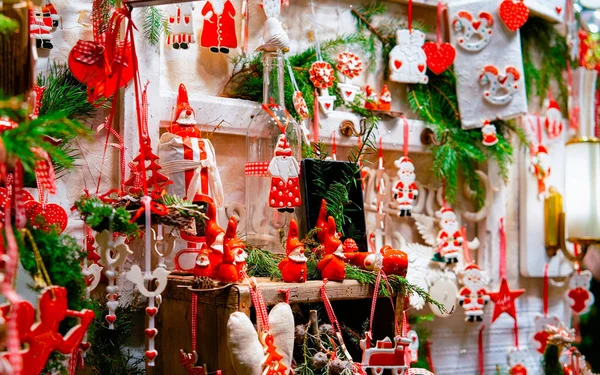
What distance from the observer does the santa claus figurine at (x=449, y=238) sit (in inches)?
84.5

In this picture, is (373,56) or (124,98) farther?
(373,56)

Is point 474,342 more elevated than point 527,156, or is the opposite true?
point 527,156

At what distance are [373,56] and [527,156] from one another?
0.68 metres

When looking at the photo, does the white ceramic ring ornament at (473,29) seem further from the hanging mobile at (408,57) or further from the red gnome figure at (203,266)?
the red gnome figure at (203,266)

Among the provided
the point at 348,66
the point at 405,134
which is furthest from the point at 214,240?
the point at 405,134

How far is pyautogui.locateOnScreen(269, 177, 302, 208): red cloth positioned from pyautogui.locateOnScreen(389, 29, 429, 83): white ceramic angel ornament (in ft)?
2.06

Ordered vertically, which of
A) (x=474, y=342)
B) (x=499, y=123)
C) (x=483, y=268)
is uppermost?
(x=499, y=123)

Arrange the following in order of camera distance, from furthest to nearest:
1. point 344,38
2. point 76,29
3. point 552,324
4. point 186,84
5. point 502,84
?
1. point 552,324
2. point 502,84
3. point 344,38
4. point 186,84
5. point 76,29

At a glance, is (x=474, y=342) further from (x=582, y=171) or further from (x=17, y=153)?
(x=17, y=153)

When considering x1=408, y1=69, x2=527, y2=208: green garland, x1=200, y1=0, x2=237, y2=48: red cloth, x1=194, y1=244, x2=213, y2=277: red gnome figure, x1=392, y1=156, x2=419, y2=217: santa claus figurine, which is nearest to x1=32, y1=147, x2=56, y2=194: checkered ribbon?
x1=194, y1=244, x2=213, y2=277: red gnome figure

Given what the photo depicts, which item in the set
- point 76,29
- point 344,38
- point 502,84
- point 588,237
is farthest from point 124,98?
point 588,237

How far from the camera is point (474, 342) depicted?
91.2 inches

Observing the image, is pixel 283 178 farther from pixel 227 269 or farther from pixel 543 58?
pixel 543 58

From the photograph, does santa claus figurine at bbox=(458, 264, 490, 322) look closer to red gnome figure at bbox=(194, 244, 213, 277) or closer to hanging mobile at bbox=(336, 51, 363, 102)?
hanging mobile at bbox=(336, 51, 363, 102)
